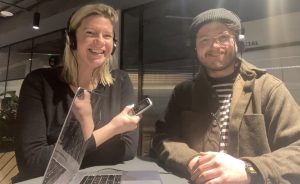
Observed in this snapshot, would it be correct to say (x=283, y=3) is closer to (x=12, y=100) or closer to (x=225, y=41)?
(x=225, y=41)

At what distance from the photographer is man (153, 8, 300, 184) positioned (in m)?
0.82

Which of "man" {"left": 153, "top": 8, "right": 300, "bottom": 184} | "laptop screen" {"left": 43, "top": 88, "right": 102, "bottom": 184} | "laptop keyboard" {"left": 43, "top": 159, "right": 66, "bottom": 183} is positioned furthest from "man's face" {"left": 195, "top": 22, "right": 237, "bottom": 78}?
"laptop keyboard" {"left": 43, "top": 159, "right": 66, "bottom": 183}

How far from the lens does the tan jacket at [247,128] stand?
84 centimetres

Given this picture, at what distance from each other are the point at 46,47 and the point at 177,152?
204 inches

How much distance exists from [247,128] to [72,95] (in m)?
0.76

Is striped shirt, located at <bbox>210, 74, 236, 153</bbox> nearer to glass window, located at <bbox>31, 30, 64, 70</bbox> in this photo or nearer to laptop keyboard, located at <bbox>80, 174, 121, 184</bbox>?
laptop keyboard, located at <bbox>80, 174, 121, 184</bbox>

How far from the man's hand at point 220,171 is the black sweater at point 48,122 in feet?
1.34

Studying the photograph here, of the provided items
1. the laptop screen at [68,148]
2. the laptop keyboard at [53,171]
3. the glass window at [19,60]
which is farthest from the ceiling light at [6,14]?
the laptop keyboard at [53,171]

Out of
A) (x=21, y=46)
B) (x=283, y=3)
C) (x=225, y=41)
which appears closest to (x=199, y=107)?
(x=225, y=41)

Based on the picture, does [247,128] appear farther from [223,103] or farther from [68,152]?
[68,152]

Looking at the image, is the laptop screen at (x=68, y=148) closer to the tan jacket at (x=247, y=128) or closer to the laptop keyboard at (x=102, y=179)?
the laptop keyboard at (x=102, y=179)

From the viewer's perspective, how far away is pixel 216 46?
1.06 meters

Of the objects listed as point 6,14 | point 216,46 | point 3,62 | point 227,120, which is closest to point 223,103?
point 227,120

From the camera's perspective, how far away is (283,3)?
9.36ft
